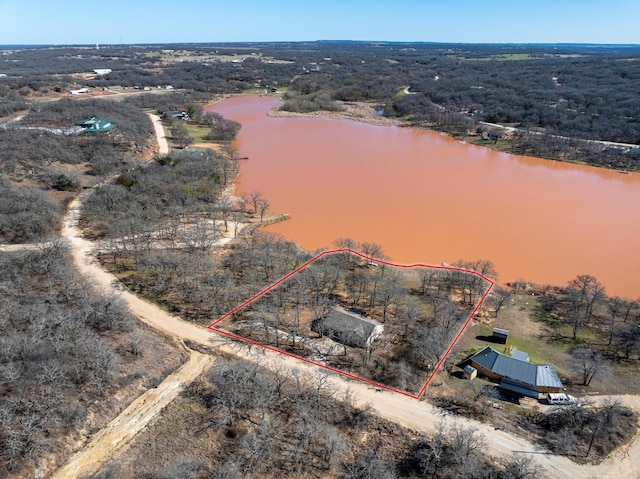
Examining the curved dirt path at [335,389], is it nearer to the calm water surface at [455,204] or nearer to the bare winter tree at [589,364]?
the bare winter tree at [589,364]

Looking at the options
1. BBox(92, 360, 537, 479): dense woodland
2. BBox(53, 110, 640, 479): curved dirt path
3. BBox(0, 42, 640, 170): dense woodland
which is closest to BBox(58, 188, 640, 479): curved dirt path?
BBox(53, 110, 640, 479): curved dirt path

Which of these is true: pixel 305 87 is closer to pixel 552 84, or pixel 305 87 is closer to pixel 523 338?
pixel 552 84

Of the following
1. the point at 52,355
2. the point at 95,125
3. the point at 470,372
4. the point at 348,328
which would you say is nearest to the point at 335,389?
the point at 348,328

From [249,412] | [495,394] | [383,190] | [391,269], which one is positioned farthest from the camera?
[383,190]

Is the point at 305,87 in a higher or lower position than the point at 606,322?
higher

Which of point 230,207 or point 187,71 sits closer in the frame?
point 230,207

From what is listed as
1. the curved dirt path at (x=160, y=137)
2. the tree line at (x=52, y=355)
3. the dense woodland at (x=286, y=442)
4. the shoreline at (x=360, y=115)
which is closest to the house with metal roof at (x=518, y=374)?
the dense woodland at (x=286, y=442)

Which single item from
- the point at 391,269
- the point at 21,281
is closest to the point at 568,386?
the point at 391,269
